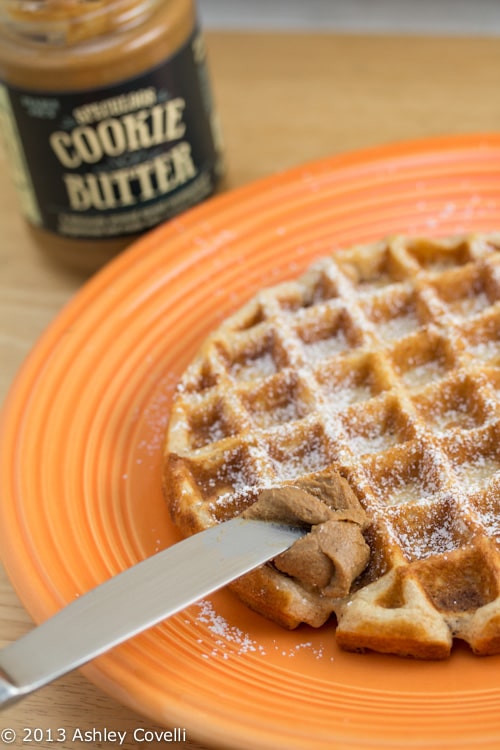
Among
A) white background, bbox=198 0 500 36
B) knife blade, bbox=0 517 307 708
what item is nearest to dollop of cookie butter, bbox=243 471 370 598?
knife blade, bbox=0 517 307 708

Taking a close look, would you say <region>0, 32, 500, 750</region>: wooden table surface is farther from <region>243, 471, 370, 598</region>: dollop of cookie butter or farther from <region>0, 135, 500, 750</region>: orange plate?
<region>243, 471, 370, 598</region>: dollop of cookie butter

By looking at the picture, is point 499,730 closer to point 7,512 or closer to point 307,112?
point 7,512

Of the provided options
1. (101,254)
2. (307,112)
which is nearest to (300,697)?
(101,254)

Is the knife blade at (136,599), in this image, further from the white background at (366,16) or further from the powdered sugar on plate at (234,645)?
the white background at (366,16)

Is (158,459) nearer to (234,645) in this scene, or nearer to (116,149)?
(234,645)

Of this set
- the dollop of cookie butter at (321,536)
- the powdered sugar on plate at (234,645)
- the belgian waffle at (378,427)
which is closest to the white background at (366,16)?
the belgian waffle at (378,427)

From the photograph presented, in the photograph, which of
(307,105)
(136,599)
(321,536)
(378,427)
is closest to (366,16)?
(307,105)
